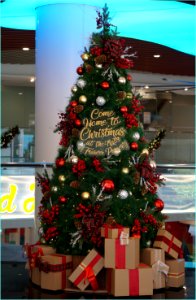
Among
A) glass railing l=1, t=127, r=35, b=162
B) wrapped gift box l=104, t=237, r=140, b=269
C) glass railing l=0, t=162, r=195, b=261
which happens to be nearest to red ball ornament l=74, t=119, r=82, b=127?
wrapped gift box l=104, t=237, r=140, b=269

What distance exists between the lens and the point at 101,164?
4.15 meters

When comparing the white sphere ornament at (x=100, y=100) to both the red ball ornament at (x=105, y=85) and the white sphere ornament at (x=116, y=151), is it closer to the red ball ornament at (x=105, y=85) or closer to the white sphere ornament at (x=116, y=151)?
the red ball ornament at (x=105, y=85)

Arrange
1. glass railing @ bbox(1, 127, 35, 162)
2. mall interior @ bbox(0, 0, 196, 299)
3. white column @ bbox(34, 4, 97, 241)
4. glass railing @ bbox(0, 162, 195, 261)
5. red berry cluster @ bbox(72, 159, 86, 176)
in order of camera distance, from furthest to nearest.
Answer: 1. glass railing @ bbox(1, 127, 35, 162)
2. glass railing @ bbox(0, 162, 195, 261)
3. white column @ bbox(34, 4, 97, 241)
4. mall interior @ bbox(0, 0, 196, 299)
5. red berry cluster @ bbox(72, 159, 86, 176)

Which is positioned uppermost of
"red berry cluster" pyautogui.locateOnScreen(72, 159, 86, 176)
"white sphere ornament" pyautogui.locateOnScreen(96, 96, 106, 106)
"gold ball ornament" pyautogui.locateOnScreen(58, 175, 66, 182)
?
"white sphere ornament" pyautogui.locateOnScreen(96, 96, 106, 106)

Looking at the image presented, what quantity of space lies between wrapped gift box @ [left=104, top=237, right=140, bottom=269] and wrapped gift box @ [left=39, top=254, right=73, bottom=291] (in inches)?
14.6

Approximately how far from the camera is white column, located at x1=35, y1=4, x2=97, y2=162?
596 centimetres

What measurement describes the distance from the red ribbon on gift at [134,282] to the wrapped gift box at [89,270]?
0.80 feet

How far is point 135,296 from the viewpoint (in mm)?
3926

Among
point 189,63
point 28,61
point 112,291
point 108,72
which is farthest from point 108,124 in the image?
point 28,61

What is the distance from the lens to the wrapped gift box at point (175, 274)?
14.0 feet

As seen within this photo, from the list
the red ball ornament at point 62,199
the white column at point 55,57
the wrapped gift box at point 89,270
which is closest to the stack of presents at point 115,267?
the wrapped gift box at point 89,270

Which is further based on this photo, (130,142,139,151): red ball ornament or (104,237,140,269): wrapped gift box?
(130,142,139,151): red ball ornament

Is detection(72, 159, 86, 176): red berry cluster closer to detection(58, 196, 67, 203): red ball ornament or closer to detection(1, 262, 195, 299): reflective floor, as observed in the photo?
detection(58, 196, 67, 203): red ball ornament

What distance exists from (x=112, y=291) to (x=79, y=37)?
318 centimetres
